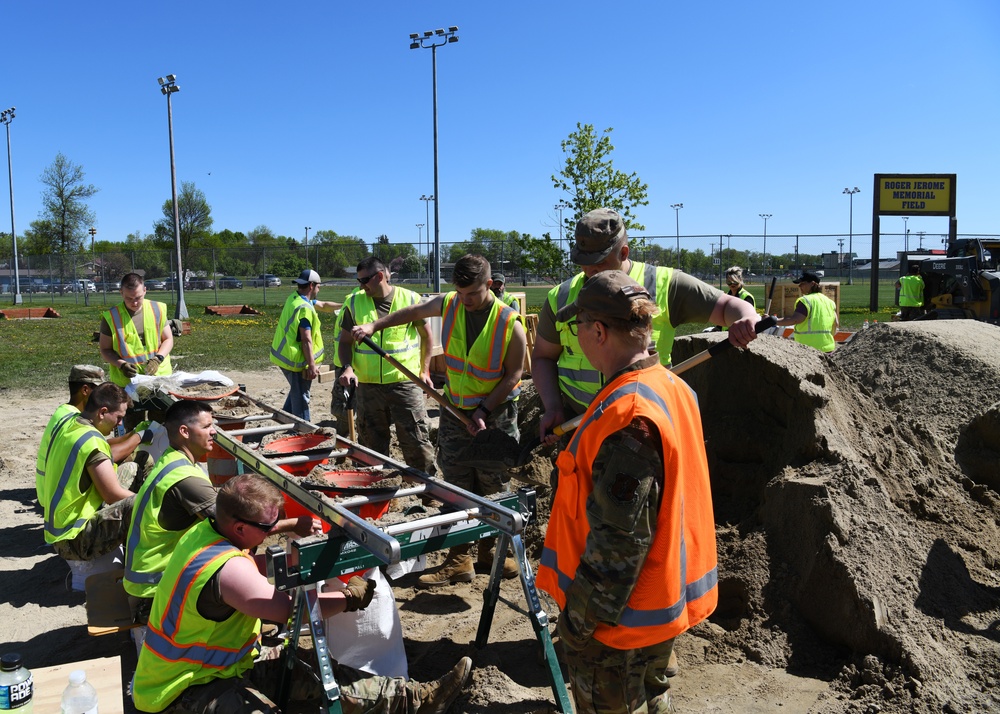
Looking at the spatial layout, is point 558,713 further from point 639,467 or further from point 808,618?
point 639,467

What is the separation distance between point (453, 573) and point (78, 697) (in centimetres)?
255

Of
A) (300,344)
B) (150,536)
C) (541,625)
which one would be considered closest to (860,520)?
(541,625)

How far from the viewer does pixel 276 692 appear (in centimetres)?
340

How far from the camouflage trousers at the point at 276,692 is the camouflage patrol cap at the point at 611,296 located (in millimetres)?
1855

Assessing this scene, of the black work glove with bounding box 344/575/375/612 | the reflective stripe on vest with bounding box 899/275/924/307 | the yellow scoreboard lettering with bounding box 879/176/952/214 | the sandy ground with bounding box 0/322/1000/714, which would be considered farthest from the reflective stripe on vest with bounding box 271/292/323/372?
the yellow scoreboard lettering with bounding box 879/176/952/214

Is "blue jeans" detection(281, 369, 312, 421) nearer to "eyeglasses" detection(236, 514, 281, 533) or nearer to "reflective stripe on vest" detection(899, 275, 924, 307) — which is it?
"eyeglasses" detection(236, 514, 281, 533)

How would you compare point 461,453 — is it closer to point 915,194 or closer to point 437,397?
point 437,397

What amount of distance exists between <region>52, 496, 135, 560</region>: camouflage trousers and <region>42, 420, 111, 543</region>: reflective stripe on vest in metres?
0.04

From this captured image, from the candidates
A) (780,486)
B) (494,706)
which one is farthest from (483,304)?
(494,706)

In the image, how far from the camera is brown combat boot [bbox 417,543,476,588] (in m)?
4.82

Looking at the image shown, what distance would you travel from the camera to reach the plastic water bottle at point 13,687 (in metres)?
2.34

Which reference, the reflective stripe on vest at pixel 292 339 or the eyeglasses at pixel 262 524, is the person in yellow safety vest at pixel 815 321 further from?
the eyeglasses at pixel 262 524

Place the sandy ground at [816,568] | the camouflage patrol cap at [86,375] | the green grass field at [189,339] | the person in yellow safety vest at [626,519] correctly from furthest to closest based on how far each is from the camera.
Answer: the green grass field at [189,339]
the camouflage patrol cap at [86,375]
the sandy ground at [816,568]
the person in yellow safety vest at [626,519]

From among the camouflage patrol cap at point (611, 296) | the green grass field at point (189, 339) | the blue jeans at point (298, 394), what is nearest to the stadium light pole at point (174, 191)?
the green grass field at point (189, 339)
